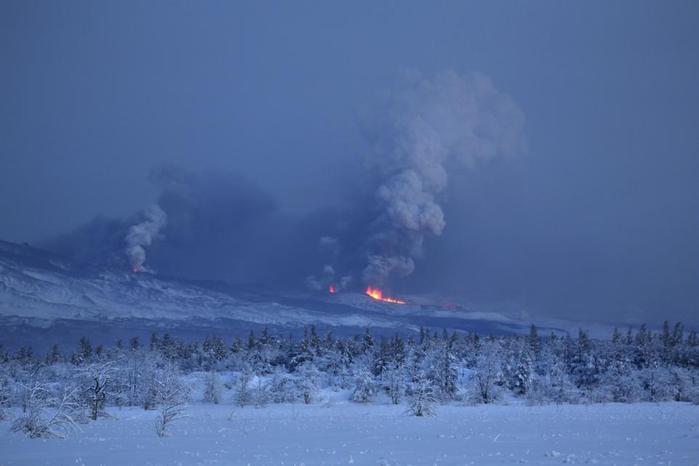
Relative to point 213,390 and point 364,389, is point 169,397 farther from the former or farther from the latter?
point 364,389

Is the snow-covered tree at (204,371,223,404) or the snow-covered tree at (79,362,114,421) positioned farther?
the snow-covered tree at (204,371,223,404)

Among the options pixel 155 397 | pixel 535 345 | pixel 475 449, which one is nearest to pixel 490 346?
pixel 535 345

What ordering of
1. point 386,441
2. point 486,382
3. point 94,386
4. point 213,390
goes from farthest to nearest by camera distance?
point 213,390 < point 486,382 < point 94,386 < point 386,441

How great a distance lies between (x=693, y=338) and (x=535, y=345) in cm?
2733

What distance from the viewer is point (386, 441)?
3050 centimetres

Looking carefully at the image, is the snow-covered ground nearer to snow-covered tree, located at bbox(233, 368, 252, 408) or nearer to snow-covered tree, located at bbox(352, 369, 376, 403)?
snow-covered tree, located at bbox(233, 368, 252, 408)

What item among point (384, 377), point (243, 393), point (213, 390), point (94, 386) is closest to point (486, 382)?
point (384, 377)

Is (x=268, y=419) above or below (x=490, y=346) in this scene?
below

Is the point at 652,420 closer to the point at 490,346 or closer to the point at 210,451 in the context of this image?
the point at 210,451

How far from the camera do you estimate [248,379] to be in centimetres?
7219

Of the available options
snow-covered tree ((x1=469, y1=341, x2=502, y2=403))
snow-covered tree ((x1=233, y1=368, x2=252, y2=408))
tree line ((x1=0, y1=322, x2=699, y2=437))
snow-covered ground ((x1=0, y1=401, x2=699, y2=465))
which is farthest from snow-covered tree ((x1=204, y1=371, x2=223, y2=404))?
snow-covered tree ((x1=469, y1=341, x2=502, y2=403))

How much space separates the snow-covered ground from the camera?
76.6ft

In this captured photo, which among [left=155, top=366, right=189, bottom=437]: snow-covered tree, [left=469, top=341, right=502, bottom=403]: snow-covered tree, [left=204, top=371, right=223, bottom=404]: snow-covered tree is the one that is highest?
[left=469, top=341, right=502, bottom=403]: snow-covered tree

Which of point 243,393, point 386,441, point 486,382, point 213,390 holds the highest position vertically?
point 486,382
